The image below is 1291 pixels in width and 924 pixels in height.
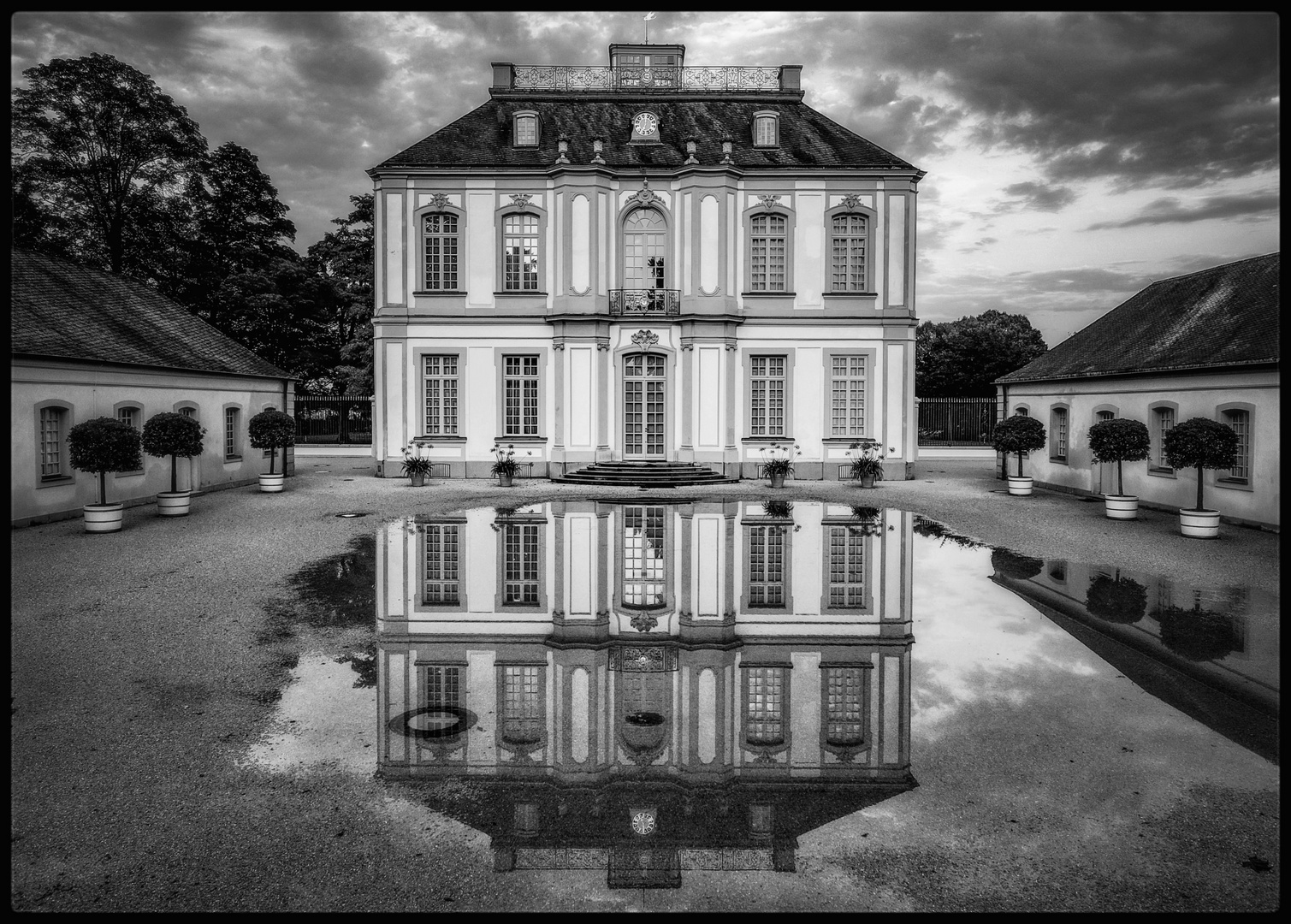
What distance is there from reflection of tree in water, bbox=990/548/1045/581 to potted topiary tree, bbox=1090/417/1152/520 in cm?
482

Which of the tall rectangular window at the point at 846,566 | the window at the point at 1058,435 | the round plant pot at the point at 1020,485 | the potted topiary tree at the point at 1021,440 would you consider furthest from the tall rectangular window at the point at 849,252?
the tall rectangular window at the point at 846,566

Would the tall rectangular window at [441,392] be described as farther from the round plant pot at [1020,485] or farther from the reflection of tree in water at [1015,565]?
the reflection of tree in water at [1015,565]

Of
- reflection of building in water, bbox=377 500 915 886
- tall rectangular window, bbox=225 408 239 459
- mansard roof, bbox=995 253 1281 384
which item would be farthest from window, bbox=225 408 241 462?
mansard roof, bbox=995 253 1281 384

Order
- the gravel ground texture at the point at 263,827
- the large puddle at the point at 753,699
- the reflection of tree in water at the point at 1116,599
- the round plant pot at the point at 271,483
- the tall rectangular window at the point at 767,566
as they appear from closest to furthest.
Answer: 1. the gravel ground texture at the point at 263,827
2. the large puddle at the point at 753,699
3. the reflection of tree in water at the point at 1116,599
4. the tall rectangular window at the point at 767,566
5. the round plant pot at the point at 271,483

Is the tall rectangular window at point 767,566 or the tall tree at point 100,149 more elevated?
the tall tree at point 100,149

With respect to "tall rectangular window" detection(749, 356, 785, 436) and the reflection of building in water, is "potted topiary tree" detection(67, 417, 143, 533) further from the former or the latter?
"tall rectangular window" detection(749, 356, 785, 436)

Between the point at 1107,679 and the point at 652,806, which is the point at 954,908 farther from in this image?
the point at 1107,679

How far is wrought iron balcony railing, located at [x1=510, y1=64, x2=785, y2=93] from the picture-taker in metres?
25.7

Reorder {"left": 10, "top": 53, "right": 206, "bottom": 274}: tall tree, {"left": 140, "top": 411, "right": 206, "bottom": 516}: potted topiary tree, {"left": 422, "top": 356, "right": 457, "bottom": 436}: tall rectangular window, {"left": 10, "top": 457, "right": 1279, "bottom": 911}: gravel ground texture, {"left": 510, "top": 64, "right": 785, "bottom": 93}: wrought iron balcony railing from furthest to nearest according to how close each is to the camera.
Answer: {"left": 10, "top": 53, "right": 206, "bottom": 274}: tall tree, {"left": 510, "top": 64, "right": 785, "bottom": 93}: wrought iron balcony railing, {"left": 422, "top": 356, "right": 457, "bottom": 436}: tall rectangular window, {"left": 140, "top": 411, "right": 206, "bottom": 516}: potted topiary tree, {"left": 10, "top": 457, "right": 1279, "bottom": 911}: gravel ground texture

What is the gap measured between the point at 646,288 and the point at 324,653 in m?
17.7

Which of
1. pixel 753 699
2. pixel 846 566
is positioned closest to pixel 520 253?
pixel 846 566

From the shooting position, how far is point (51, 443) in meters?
15.0

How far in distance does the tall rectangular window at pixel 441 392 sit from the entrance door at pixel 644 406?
5.23m

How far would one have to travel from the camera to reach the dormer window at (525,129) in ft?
77.6
